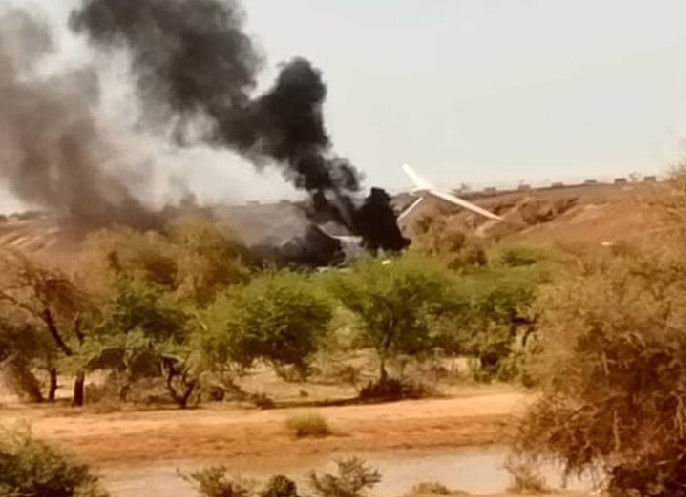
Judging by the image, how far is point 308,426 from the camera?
43875 mm

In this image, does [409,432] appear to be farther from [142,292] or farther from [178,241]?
[178,241]

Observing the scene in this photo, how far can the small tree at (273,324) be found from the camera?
52125mm

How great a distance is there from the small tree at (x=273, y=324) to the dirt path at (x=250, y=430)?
3.34 m

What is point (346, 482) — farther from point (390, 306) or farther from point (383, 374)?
point (390, 306)

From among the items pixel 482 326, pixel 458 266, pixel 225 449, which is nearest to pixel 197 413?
pixel 225 449

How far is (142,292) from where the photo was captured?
55.5m

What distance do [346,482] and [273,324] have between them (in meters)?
20.7

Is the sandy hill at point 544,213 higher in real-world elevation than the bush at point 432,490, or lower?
higher

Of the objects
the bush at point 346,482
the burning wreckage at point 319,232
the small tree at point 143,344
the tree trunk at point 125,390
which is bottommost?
the bush at point 346,482

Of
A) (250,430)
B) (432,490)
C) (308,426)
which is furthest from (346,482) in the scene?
(250,430)

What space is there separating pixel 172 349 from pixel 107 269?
1488 cm

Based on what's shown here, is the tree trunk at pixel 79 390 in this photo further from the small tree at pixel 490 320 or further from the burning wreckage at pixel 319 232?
the burning wreckage at pixel 319 232

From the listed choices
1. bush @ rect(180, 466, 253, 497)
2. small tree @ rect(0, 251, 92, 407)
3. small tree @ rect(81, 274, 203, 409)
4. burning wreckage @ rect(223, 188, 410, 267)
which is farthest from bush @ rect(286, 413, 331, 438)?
burning wreckage @ rect(223, 188, 410, 267)

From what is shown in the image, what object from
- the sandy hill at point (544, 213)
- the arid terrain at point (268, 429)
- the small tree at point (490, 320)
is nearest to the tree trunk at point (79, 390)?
the arid terrain at point (268, 429)
